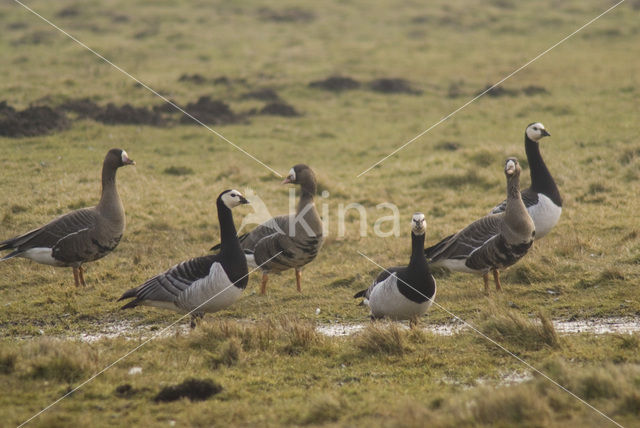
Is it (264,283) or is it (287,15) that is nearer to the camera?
(264,283)

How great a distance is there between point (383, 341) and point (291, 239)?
3.92m

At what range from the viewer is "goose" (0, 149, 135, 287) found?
12.0 m

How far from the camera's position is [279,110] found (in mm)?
28328

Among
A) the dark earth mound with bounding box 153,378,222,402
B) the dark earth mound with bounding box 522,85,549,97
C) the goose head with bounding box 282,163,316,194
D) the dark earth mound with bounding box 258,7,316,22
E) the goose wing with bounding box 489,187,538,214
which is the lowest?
the dark earth mound with bounding box 153,378,222,402

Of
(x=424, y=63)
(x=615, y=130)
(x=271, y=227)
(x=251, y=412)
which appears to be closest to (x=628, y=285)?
(x=271, y=227)

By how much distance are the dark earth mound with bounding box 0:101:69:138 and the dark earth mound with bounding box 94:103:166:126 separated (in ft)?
5.07

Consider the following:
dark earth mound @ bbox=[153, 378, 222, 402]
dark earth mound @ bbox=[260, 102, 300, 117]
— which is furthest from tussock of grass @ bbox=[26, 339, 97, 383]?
dark earth mound @ bbox=[260, 102, 300, 117]

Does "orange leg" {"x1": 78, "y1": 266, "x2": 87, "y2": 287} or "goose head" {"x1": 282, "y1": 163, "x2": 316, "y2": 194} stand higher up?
"goose head" {"x1": 282, "y1": 163, "x2": 316, "y2": 194}

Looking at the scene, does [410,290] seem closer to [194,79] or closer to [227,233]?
[227,233]

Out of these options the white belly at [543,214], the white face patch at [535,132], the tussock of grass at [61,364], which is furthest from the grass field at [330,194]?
the white face patch at [535,132]

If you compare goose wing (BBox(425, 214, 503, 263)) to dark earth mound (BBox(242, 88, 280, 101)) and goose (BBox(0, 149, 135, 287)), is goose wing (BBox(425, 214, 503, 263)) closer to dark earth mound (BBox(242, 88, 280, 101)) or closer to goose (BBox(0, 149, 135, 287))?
goose (BBox(0, 149, 135, 287))

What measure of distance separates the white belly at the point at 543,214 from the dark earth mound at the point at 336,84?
20.0 meters

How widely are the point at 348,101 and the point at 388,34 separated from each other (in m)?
15.5

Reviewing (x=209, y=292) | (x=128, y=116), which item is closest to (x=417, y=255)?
(x=209, y=292)
